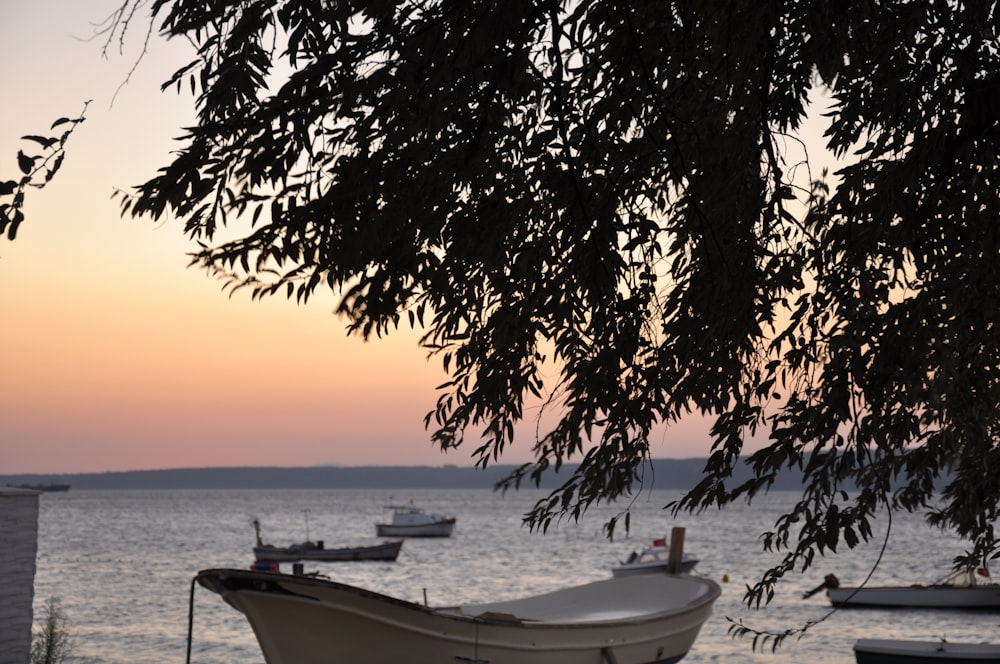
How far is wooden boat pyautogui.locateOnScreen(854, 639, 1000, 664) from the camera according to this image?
1972cm

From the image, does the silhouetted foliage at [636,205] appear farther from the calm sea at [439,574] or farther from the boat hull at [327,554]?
the boat hull at [327,554]

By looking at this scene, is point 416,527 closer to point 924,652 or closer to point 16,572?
point 924,652

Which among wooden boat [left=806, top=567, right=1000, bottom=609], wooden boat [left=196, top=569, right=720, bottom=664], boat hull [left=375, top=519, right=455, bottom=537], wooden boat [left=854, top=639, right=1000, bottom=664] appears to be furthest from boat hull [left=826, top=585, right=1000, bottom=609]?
boat hull [left=375, top=519, right=455, bottom=537]

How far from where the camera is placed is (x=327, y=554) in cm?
6875

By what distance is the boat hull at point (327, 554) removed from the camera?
2697 inches

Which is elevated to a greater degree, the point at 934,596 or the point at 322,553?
the point at 934,596

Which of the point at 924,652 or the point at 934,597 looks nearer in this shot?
the point at 924,652

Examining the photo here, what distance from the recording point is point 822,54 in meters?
5.62

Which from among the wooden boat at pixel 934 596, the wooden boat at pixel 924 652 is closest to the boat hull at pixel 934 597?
the wooden boat at pixel 934 596

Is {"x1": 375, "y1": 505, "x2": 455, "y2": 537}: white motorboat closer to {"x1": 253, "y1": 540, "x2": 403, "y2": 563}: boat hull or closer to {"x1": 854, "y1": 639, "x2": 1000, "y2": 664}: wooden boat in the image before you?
{"x1": 253, "y1": 540, "x2": 403, "y2": 563}: boat hull

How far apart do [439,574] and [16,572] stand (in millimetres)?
58020

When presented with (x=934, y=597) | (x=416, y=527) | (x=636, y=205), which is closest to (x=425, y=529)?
(x=416, y=527)

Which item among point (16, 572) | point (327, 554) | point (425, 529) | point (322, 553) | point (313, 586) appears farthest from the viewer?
point (425, 529)

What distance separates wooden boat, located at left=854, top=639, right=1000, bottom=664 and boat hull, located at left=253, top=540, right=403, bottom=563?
49.2m
